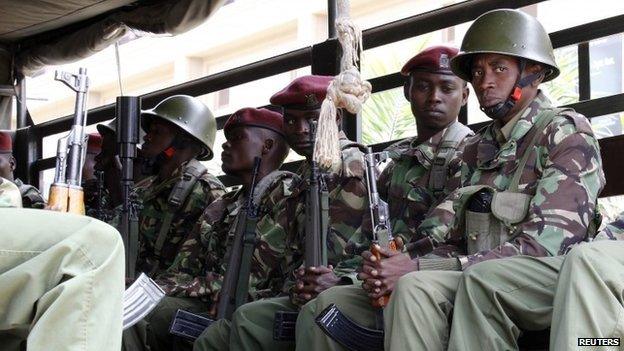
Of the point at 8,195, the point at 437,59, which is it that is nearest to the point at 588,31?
the point at 437,59

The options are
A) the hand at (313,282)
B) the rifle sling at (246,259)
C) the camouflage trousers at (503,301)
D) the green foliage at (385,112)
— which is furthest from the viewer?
the green foliage at (385,112)

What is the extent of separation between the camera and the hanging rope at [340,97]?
5391 millimetres

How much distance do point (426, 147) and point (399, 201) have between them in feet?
1.00

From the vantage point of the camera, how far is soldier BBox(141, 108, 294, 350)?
622cm

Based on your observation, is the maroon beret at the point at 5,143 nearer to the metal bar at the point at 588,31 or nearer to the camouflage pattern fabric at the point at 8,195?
the metal bar at the point at 588,31

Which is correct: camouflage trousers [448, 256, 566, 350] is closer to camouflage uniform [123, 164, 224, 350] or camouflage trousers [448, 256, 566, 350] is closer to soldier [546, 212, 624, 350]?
soldier [546, 212, 624, 350]

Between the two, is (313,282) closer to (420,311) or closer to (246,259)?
(246,259)

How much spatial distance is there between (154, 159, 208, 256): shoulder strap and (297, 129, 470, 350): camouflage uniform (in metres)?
1.68

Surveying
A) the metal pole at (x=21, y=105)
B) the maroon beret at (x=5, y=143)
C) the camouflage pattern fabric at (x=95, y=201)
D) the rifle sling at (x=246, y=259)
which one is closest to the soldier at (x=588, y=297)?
the rifle sling at (x=246, y=259)

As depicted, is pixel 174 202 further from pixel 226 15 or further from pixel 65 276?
pixel 226 15

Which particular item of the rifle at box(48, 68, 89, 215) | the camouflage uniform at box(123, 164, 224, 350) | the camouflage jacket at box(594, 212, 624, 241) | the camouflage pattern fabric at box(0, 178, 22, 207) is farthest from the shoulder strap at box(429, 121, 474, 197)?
the camouflage pattern fabric at box(0, 178, 22, 207)

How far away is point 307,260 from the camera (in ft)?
17.9

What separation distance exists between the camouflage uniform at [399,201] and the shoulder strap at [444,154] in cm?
2

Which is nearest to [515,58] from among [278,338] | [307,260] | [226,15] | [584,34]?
[584,34]
